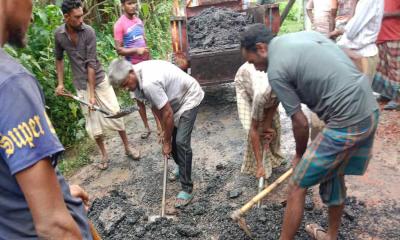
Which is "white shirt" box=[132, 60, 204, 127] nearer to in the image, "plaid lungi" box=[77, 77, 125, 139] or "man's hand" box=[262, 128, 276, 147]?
"man's hand" box=[262, 128, 276, 147]

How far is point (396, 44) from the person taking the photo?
489cm

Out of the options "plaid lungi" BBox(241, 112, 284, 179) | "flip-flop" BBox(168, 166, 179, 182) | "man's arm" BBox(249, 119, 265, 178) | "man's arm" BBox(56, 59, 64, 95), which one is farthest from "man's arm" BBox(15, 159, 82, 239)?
"man's arm" BBox(56, 59, 64, 95)

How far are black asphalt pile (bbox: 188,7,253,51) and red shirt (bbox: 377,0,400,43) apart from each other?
82.9 inches

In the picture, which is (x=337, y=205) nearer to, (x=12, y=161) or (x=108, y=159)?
(x=12, y=161)

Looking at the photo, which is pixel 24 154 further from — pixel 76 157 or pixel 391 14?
pixel 391 14

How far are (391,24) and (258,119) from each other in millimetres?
2839

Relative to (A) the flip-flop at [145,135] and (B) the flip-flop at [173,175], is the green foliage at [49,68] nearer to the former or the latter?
(A) the flip-flop at [145,135]

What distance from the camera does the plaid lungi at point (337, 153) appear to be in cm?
234

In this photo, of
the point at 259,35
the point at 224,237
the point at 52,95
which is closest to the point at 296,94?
the point at 259,35

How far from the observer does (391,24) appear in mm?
4809

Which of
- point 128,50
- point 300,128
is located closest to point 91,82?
point 128,50

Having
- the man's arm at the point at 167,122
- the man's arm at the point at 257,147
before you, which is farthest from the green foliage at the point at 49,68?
the man's arm at the point at 257,147

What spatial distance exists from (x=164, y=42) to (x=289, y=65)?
7.03 metres

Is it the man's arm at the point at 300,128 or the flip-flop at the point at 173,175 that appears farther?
the flip-flop at the point at 173,175
